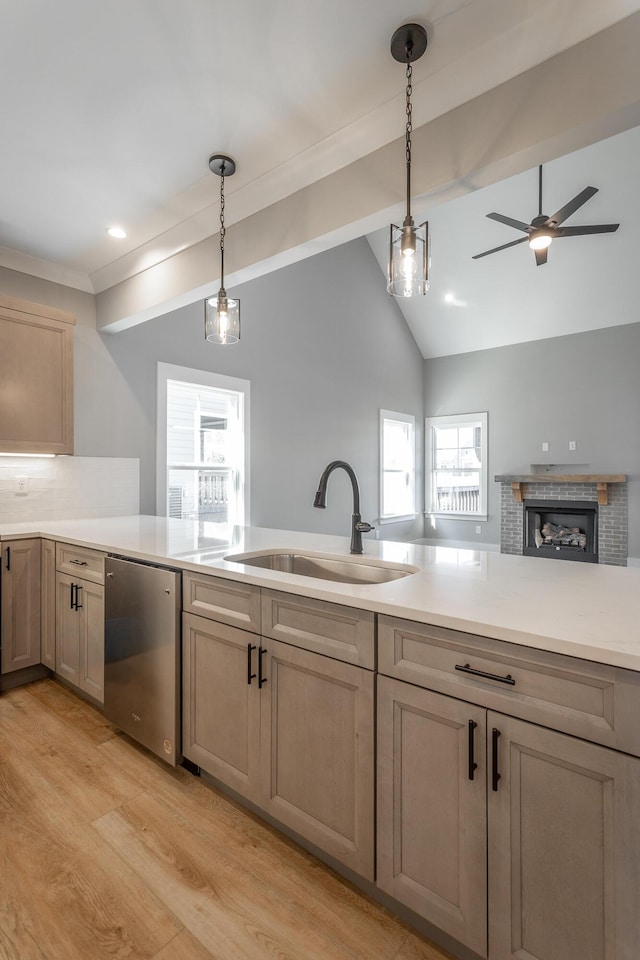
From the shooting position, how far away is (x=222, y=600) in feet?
5.84

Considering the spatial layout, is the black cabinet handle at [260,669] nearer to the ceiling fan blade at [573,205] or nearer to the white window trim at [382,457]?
the ceiling fan blade at [573,205]

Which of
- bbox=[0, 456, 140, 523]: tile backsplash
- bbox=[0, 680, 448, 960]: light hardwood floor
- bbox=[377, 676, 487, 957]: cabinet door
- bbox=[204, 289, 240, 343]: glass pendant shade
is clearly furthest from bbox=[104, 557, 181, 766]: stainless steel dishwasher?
bbox=[0, 456, 140, 523]: tile backsplash

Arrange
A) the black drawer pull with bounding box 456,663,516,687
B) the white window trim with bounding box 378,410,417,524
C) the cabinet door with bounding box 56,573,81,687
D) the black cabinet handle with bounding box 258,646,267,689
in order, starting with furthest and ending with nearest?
1. the white window trim with bounding box 378,410,417,524
2. the cabinet door with bounding box 56,573,81,687
3. the black cabinet handle with bounding box 258,646,267,689
4. the black drawer pull with bounding box 456,663,516,687

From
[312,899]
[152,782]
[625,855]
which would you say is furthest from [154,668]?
[625,855]

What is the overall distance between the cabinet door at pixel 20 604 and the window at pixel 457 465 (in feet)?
19.0

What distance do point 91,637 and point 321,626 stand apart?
1.55 m

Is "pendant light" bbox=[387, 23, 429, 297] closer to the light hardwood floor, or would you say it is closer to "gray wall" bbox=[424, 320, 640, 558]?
the light hardwood floor

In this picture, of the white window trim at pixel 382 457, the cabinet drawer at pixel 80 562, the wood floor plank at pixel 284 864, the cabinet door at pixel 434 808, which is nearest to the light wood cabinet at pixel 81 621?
the cabinet drawer at pixel 80 562

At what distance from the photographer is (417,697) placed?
4.06 ft

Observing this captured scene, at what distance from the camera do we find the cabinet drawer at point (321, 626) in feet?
4.43

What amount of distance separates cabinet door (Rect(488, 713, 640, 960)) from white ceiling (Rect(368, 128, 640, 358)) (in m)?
5.31

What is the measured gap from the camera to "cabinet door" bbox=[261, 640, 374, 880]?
4.43 feet

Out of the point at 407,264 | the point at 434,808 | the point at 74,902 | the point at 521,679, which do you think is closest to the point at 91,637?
the point at 74,902

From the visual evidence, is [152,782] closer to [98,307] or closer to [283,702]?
[283,702]
